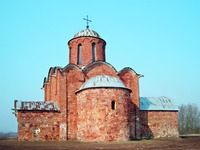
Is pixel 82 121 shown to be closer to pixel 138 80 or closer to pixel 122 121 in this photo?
pixel 122 121

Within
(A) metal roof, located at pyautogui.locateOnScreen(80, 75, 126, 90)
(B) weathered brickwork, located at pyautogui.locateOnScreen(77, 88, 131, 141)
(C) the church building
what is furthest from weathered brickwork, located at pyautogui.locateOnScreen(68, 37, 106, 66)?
(B) weathered brickwork, located at pyautogui.locateOnScreen(77, 88, 131, 141)

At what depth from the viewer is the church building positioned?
17.0 meters

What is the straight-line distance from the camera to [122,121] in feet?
56.4

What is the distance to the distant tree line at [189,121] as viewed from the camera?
142 feet

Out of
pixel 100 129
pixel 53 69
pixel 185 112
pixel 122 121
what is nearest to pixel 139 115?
pixel 122 121

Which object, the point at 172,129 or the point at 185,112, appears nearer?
the point at 172,129

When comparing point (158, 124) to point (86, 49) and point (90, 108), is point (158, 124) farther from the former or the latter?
point (86, 49)

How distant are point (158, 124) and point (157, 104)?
7.22ft

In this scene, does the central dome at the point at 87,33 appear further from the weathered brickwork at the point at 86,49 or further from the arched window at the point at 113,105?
the arched window at the point at 113,105

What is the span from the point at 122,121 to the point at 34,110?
678cm

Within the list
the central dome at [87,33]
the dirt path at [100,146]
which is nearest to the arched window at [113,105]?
the dirt path at [100,146]

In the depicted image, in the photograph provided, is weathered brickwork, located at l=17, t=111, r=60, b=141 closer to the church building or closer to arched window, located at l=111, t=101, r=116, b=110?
the church building

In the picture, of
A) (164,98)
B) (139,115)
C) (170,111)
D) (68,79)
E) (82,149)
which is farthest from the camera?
(164,98)

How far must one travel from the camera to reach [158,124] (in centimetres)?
2197
